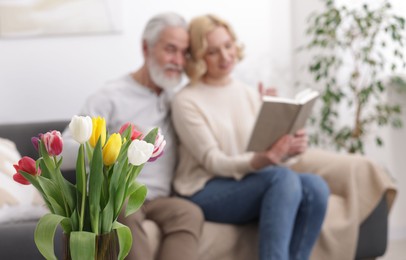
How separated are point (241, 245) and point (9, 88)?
1347 millimetres

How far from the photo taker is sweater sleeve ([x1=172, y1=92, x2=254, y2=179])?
295 centimetres

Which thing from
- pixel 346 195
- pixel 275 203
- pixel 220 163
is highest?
pixel 220 163

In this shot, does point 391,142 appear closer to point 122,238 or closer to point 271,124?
point 271,124

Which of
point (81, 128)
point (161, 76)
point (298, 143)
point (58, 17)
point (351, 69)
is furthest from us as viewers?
point (351, 69)

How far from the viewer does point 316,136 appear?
3.87 meters

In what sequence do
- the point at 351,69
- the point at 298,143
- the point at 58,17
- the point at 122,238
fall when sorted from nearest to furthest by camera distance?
A: the point at 122,238 < the point at 298,143 < the point at 58,17 < the point at 351,69

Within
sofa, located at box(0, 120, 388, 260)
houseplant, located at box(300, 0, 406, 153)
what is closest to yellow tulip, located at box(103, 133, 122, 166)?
sofa, located at box(0, 120, 388, 260)

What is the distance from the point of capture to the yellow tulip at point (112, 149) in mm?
1512

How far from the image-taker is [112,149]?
152cm

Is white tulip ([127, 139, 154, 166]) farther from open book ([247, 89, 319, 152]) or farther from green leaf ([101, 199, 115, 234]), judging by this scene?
open book ([247, 89, 319, 152])

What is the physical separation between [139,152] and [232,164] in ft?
4.87

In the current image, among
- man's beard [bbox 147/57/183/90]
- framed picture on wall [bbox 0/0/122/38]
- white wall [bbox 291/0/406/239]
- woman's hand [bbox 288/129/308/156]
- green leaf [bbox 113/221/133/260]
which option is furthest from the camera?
white wall [bbox 291/0/406/239]

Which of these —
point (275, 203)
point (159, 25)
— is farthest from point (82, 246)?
point (159, 25)

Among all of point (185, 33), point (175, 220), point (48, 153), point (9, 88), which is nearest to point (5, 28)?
point (9, 88)
